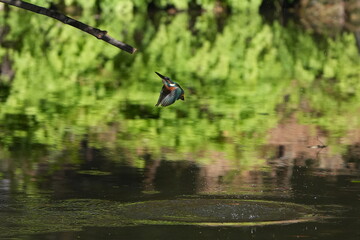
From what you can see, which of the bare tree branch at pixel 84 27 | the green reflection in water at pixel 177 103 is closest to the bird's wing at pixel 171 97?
the bare tree branch at pixel 84 27

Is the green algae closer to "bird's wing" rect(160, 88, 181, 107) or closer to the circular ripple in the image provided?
the circular ripple

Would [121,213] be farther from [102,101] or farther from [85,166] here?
[102,101]

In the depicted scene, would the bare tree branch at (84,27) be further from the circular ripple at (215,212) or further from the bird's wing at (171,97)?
the circular ripple at (215,212)

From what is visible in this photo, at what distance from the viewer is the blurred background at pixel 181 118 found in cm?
1067

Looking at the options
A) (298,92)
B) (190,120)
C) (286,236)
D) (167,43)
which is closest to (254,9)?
(167,43)

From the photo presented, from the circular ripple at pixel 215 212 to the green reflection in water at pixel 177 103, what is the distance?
7.26ft

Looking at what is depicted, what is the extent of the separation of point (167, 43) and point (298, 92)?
1023 cm

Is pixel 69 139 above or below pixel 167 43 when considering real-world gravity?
below

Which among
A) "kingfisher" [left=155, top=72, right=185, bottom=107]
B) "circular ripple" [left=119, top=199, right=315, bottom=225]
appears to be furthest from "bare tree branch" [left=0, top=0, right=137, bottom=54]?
"circular ripple" [left=119, top=199, right=315, bottom=225]

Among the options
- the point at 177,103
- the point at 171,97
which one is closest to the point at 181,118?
the point at 177,103

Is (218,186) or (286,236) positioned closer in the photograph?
(286,236)

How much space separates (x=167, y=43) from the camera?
28734 millimetres

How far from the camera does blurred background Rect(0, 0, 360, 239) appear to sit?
420 inches

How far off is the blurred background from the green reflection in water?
0.03 m
